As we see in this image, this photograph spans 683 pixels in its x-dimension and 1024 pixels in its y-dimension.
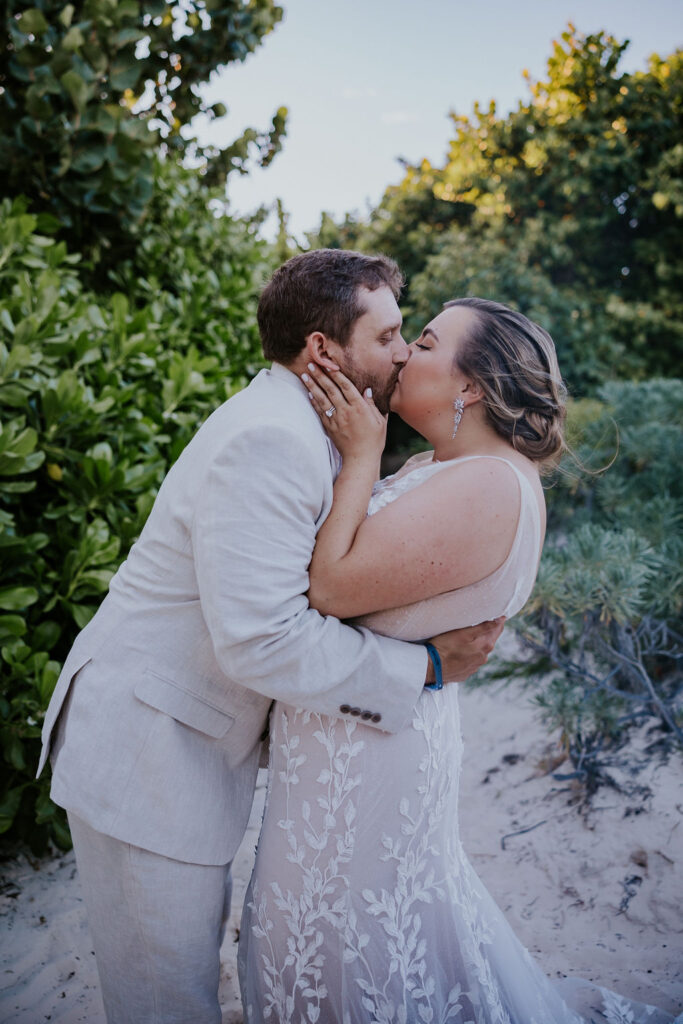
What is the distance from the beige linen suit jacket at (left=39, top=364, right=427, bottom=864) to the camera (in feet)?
5.72

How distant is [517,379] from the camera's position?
7.55 ft

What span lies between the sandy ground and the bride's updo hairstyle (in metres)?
2.18

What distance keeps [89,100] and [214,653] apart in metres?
3.41

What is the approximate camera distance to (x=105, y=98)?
13.3ft

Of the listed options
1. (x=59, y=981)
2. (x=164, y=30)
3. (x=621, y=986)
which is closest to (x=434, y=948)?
(x=621, y=986)

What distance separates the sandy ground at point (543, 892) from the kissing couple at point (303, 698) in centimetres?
89

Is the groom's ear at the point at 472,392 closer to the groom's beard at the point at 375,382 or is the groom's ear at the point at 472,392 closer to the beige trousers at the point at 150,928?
the groom's beard at the point at 375,382

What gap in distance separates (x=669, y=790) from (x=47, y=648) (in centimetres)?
320

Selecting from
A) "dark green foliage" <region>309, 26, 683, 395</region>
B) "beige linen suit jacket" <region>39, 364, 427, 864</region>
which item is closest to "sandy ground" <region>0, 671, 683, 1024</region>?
"beige linen suit jacket" <region>39, 364, 427, 864</region>

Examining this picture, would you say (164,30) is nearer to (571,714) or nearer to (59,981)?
(571,714)

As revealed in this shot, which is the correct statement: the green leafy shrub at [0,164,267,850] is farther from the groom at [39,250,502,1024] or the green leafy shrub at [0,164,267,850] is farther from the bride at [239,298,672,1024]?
the bride at [239,298,672,1024]

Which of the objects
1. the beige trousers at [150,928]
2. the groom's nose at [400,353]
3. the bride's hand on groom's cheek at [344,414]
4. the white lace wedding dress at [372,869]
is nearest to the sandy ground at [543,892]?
the beige trousers at [150,928]

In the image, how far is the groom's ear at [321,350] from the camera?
206 cm

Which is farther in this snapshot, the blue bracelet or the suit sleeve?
the blue bracelet
